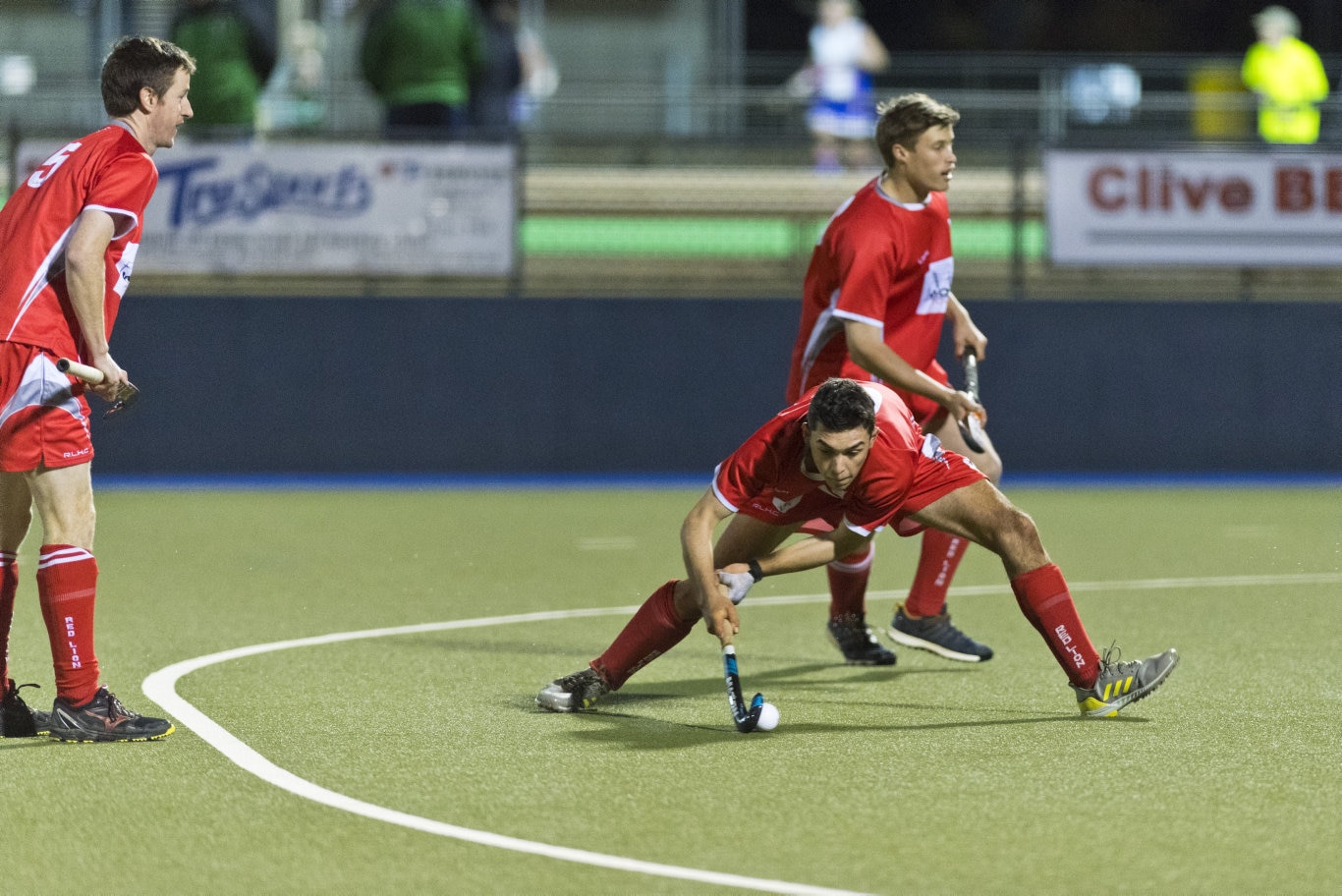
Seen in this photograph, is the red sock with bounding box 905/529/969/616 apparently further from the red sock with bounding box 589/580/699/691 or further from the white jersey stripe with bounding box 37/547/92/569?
the white jersey stripe with bounding box 37/547/92/569

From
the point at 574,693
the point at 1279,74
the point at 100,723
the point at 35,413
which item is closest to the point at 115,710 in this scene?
the point at 100,723

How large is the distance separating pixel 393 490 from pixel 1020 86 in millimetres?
6621

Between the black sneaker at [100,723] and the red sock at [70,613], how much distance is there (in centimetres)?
3

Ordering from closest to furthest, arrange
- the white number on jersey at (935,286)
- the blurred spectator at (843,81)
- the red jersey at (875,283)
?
the red jersey at (875,283) → the white number on jersey at (935,286) → the blurred spectator at (843,81)

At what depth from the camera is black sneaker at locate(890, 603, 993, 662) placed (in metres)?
7.05

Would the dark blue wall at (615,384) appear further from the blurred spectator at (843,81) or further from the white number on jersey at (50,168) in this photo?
the white number on jersey at (50,168)

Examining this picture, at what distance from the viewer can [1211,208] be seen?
14.1 metres

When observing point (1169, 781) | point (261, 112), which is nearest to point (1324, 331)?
point (261, 112)

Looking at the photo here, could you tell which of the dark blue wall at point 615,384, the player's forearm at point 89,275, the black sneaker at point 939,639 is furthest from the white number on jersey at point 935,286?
the dark blue wall at point 615,384

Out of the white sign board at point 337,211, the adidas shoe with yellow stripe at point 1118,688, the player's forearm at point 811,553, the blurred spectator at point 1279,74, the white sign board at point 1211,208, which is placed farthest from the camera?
the blurred spectator at point 1279,74

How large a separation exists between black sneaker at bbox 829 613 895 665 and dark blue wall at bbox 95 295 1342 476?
278 inches

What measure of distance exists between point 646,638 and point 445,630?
199 centimetres

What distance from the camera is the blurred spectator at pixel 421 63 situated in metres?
13.7

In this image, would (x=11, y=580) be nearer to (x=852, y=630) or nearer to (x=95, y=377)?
(x=95, y=377)
